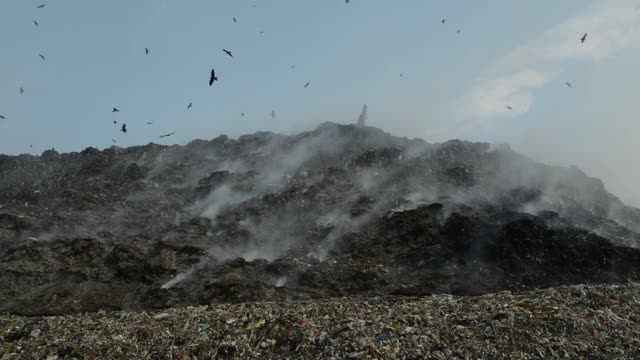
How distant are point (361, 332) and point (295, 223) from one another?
1218 centimetres

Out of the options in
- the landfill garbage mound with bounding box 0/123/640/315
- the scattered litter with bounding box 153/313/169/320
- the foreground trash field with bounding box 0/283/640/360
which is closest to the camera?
the foreground trash field with bounding box 0/283/640/360

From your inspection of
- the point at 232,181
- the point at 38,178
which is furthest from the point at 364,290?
the point at 38,178

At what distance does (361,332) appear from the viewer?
7281 mm

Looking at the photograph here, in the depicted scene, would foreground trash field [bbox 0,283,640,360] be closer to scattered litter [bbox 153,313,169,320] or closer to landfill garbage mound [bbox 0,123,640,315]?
scattered litter [bbox 153,313,169,320]

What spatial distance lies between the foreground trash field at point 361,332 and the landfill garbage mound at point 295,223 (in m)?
3.42

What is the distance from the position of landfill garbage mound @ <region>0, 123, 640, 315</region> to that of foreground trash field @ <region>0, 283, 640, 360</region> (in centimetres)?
342

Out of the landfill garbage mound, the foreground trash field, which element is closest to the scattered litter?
the foreground trash field

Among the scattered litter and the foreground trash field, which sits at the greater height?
the scattered litter

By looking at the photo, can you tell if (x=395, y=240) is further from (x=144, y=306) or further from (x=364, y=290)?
(x=144, y=306)

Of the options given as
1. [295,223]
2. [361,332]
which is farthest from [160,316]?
[295,223]

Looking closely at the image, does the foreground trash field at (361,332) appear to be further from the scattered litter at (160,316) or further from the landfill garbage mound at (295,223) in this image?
the landfill garbage mound at (295,223)

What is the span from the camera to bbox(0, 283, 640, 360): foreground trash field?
23.0 ft

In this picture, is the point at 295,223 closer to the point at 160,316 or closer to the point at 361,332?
the point at 160,316

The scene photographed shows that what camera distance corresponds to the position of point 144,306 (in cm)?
1186
